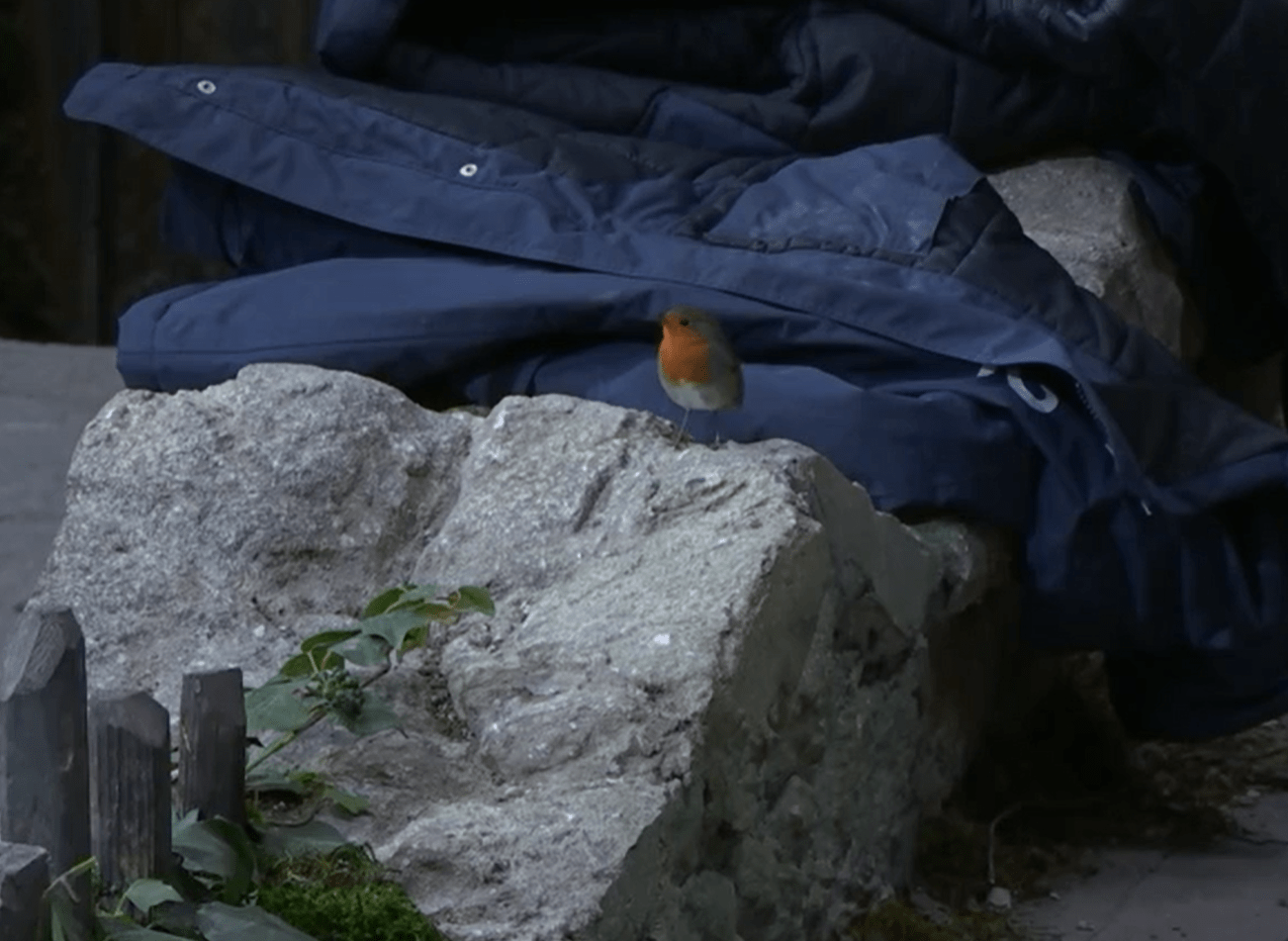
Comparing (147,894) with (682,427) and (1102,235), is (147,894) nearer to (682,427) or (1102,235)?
(682,427)

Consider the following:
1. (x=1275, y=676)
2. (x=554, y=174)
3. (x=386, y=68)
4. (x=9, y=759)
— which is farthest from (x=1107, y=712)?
(x=9, y=759)

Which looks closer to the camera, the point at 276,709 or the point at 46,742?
the point at 46,742

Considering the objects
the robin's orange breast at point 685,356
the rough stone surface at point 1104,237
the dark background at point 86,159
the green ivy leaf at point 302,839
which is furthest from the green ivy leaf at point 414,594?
the dark background at point 86,159

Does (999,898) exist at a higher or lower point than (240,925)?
lower

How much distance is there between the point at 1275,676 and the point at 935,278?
0.59 meters

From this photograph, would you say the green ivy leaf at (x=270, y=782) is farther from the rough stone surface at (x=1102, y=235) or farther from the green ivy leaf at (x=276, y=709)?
the rough stone surface at (x=1102, y=235)

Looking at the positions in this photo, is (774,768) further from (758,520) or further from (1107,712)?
(1107,712)

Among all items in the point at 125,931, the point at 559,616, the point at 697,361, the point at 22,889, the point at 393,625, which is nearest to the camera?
the point at 22,889

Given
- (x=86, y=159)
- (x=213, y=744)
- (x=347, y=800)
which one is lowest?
(x=86, y=159)

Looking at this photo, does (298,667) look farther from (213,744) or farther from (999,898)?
(999,898)

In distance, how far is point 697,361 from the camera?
78.3 inches

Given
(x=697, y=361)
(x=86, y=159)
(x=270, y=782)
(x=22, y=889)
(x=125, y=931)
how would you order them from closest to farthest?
(x=22, y=889) < (x=125, y=931) < (x=270, y=782) < (x=697, y=361) < (x=86, y=159)

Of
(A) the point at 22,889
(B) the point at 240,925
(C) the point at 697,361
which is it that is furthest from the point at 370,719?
(C) the point at 697,361

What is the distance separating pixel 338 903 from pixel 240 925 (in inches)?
4.5
